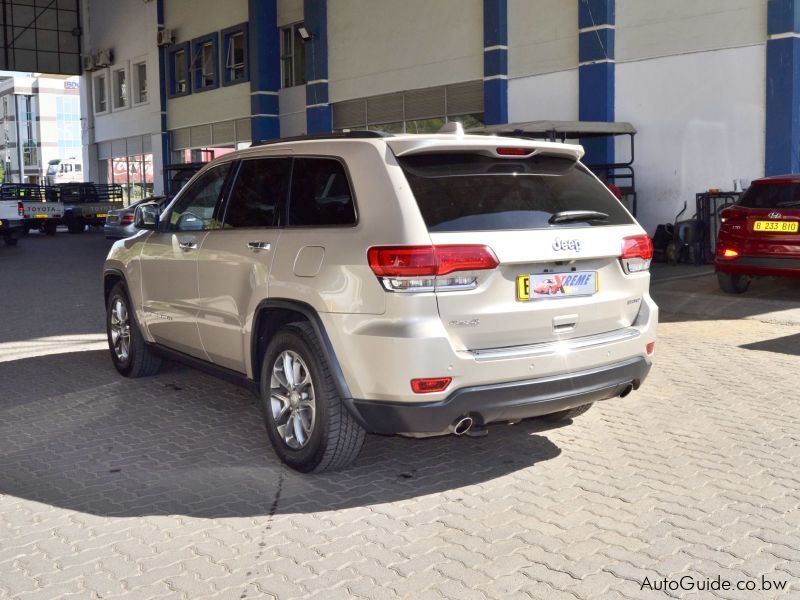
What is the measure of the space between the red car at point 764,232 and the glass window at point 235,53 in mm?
21665

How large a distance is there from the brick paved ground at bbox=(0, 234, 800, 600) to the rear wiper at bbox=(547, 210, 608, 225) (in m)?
1.38

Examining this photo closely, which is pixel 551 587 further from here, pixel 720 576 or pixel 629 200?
pixel 629 200

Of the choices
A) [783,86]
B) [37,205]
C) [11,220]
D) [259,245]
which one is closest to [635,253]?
[259,245]

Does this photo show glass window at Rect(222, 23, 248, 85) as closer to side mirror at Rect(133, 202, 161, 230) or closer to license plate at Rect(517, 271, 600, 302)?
side mirror at Rect(133, 202, 161, 230)

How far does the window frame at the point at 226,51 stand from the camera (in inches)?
1178

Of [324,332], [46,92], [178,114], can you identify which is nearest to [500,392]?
[324,332]

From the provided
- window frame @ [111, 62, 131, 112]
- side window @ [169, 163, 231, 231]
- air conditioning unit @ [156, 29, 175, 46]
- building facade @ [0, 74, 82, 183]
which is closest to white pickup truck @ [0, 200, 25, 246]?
air conditioning unit @ [156, 29, 175, 46]

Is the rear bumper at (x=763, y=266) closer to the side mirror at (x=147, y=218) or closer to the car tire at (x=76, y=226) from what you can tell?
the side mirror at (x=147, y=218)

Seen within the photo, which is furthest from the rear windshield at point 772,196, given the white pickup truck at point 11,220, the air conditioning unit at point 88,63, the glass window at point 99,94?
the air conditioning unit at point 88,63

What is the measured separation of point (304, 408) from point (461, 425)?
949mm

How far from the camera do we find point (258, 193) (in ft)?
18.4

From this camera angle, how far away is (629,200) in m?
17.7

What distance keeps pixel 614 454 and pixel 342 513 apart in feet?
5.91

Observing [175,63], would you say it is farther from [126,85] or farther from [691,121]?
[691,121]
